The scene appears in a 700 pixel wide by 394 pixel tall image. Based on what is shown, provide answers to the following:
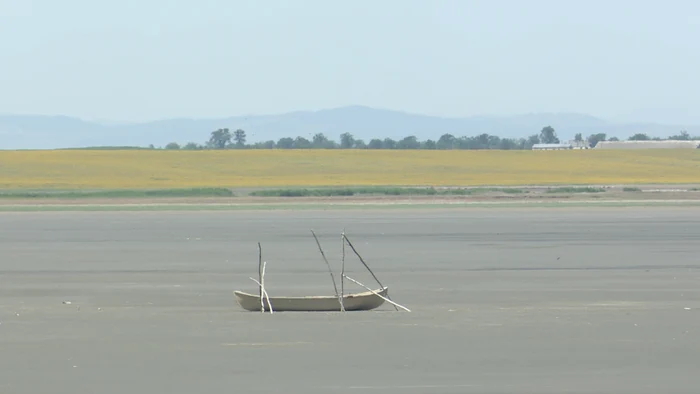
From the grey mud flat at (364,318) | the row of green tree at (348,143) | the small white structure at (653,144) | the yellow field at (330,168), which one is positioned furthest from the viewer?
the small white structure at (653,144)

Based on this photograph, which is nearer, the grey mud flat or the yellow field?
the grey mud flat

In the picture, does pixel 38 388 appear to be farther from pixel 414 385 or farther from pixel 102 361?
pixel 414 385

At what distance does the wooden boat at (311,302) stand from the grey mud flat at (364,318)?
24 centimetres

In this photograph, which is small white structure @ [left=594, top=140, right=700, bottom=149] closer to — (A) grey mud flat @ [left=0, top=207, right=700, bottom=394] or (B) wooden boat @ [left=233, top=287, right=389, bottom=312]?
(A) grey mud flat @ [left=0, top=207, right=700, bottom=394]

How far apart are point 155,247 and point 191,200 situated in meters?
32.2

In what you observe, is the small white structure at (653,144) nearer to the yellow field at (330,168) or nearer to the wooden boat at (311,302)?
the yellow field at (330,168)

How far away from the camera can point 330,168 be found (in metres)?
102

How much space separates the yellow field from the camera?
296ft

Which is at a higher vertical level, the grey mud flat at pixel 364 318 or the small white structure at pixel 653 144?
the small white structure at pixel 653 144

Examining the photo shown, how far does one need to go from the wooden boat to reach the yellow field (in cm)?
6345

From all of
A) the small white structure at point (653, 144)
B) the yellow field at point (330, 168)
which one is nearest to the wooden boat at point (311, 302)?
the yellow field at point (330, 168)

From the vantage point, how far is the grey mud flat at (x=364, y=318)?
14648mm

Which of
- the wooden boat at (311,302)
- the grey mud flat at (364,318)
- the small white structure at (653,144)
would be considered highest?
the small white structure at (653,144)

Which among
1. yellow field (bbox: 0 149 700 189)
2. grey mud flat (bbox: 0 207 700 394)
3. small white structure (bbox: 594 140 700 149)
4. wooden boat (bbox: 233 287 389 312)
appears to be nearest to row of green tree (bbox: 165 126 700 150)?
small white structure (bbox: 594 140 700 149)
